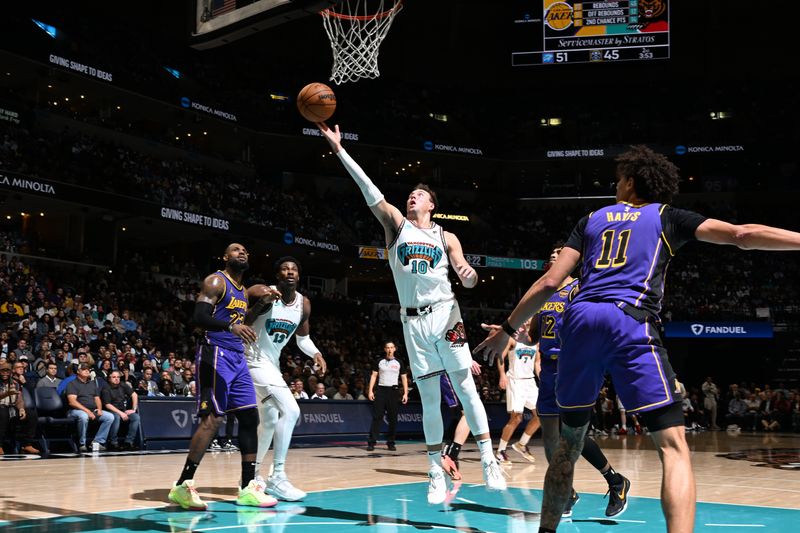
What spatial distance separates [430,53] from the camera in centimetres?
4181

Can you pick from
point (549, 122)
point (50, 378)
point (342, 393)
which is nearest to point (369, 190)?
point (50, 378)

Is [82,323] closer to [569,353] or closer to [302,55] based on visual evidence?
[569,353]

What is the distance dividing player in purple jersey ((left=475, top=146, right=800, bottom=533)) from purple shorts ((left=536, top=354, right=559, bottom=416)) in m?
2.35

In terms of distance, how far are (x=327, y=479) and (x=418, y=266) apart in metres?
3.68

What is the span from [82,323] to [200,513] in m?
15.3

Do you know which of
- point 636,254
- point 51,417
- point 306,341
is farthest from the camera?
point 51,417

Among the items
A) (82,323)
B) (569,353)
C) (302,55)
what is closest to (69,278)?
(82,323)

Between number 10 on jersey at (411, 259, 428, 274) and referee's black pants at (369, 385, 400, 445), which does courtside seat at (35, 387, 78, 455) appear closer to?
referee's black pants at (369, 385, 400, 445)

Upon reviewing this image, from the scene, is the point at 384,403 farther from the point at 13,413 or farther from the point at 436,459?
the point at 436,459

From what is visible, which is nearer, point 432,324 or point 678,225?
point 678,225

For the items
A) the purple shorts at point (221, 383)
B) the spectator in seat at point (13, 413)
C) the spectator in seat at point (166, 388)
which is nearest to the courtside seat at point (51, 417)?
the spectator in seat at point (13, 413)

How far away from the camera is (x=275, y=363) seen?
25.6ft

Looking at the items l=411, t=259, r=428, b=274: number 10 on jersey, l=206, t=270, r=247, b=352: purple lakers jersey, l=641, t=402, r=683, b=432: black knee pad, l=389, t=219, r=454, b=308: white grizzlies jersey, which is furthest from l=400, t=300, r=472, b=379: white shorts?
l=641, t=402, r=683, b=432: black knee pad

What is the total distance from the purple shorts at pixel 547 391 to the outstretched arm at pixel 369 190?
5.50ft
